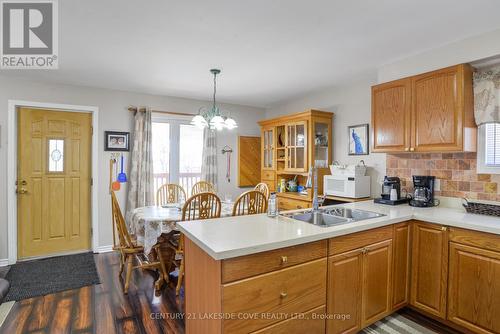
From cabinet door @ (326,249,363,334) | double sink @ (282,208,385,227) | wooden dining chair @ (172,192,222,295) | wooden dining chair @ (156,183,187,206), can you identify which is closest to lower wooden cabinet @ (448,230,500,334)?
double sink @ (282,208,385,227)

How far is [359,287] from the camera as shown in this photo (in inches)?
77.0

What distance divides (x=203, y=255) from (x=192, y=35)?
1.78m

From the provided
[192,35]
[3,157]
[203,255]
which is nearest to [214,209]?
[203,255]

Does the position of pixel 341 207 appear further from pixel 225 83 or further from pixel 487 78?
pixel 225 83

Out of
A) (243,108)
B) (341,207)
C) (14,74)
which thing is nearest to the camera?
(341,207)

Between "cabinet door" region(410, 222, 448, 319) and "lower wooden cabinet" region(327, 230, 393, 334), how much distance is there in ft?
0.97

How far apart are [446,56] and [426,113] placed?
0.54m

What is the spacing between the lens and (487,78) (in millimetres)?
2318

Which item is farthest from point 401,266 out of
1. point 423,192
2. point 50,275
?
point 50,275

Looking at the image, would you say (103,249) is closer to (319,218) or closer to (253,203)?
(253,203)

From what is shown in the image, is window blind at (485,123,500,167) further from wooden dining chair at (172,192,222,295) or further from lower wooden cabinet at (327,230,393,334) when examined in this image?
wooden dining chair at (172,192,222,295)

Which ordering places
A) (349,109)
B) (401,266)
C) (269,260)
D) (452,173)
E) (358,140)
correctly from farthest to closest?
1. (349,109)
2. (358,140)
3. (452,173)
4. (401,266)
5. (269,260)

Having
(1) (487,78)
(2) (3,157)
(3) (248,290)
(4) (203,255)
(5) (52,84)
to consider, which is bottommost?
(3) (248,290)

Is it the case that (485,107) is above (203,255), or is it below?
above
